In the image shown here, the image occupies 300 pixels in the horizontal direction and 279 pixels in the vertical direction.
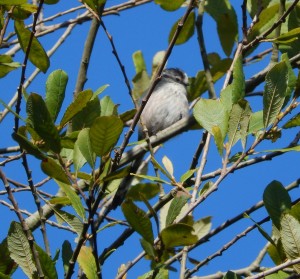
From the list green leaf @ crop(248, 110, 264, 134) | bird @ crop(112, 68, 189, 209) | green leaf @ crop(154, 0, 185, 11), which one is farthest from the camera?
bird @ crop(112, 68, 189, 209)

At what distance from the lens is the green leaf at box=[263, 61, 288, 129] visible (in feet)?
7.59

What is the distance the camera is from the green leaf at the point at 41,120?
220 cm

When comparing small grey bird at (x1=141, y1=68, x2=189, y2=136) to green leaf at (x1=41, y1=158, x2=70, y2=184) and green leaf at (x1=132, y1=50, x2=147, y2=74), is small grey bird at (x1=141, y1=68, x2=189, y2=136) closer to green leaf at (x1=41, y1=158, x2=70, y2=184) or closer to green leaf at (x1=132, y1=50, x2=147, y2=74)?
green leaf at (x1=132, y1=50, x2=147, y2=74)

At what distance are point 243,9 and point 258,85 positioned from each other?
50 centimetres

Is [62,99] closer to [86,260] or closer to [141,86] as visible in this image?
[86,260]

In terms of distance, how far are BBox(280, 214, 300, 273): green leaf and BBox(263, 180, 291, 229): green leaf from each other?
9 centimetres

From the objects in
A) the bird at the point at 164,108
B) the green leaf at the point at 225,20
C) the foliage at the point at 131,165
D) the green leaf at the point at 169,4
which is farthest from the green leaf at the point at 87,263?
the bird at the point at 164,108

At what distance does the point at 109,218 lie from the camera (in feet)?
12.6

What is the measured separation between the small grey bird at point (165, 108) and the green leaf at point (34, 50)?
12.7ft

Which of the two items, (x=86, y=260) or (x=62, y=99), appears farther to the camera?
(x=62, y=99)

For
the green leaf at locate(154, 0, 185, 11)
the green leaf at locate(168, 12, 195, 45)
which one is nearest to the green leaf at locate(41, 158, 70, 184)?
the green leaf at locate(154, 0, 185, 11)

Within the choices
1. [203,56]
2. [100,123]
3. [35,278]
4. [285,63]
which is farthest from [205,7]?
[35,278]

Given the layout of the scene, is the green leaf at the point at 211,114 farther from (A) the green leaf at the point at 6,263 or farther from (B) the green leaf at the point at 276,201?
(A) the green leaf at the point at 6,263

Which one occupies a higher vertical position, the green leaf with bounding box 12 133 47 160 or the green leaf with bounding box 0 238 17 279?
the green leaf with bounding box 12 133 47 160
